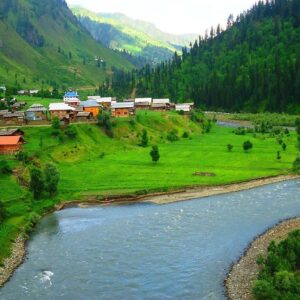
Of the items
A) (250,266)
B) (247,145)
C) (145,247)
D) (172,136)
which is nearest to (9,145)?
(145,247)

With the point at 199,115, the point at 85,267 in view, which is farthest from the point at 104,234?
the point at 199,115

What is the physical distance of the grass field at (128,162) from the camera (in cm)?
8650

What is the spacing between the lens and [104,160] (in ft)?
384

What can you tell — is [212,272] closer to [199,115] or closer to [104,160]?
[104,160]

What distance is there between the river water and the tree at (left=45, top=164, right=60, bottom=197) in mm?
7690

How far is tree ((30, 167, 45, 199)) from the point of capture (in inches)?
3322

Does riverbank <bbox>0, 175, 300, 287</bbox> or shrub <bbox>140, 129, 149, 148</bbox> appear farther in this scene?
shrub <bbox>140, 129, 149, 148</bbox>

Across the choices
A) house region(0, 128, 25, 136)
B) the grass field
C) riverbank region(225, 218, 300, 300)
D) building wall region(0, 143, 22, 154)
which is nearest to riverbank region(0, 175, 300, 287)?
the grass field

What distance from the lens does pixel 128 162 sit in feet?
374

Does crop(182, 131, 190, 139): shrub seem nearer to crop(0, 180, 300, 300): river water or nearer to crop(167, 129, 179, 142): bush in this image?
crop(167, 129, 179, 142): bush

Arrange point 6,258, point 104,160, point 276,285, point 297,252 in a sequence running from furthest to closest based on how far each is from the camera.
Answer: point 104,160 < point 6,258 < point 297,252 < point 276,285

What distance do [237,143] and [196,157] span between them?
24.5 meters

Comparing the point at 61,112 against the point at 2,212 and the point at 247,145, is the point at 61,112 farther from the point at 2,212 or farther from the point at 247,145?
the point at 2,212

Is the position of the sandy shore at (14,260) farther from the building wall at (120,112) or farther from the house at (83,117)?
the building wall at (120,112)
